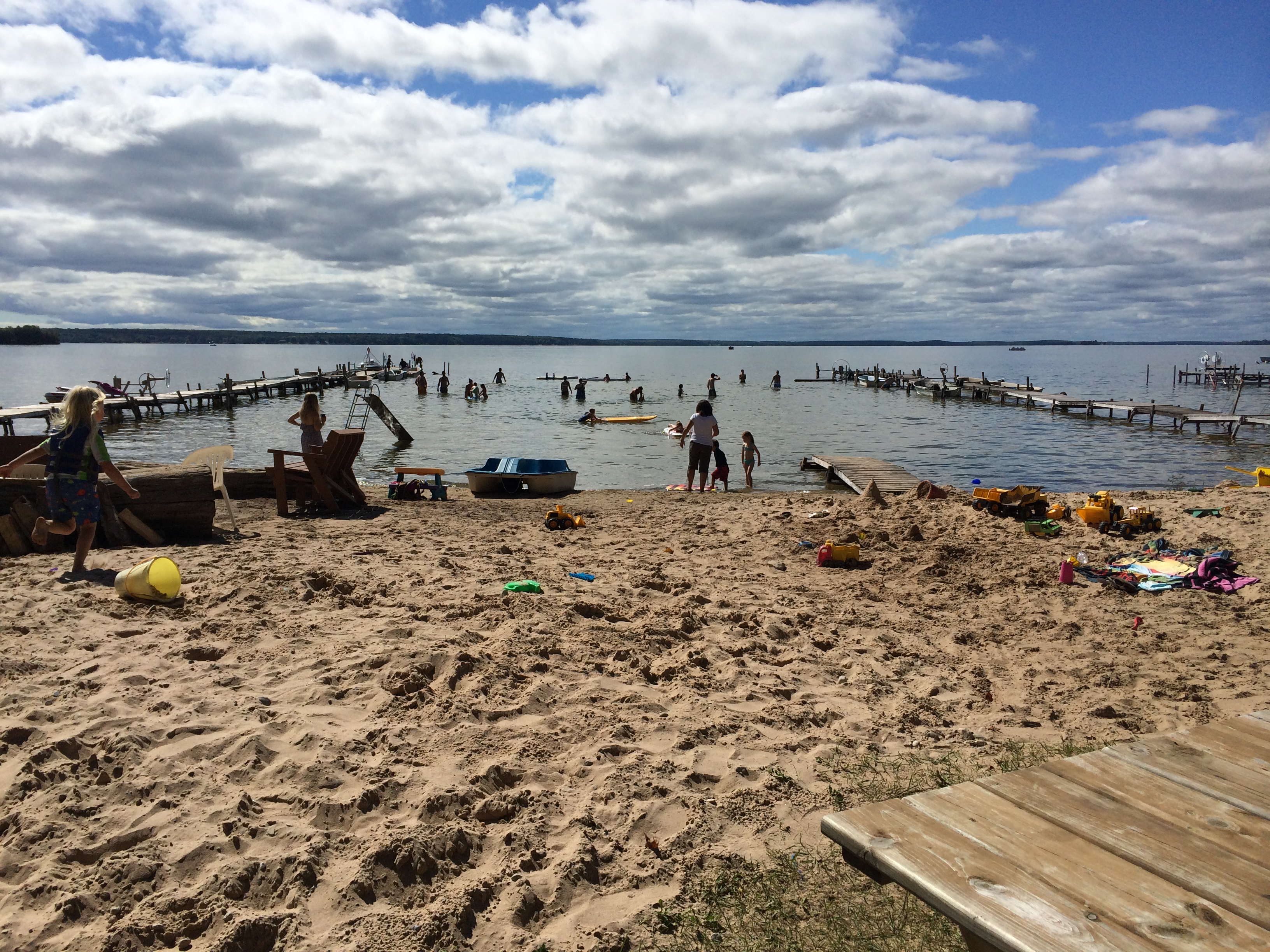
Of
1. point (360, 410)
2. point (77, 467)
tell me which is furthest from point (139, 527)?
point (360, 410)

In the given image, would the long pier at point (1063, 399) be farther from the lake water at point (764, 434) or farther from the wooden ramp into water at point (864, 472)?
the wooden ramp into water at point (864, 472)

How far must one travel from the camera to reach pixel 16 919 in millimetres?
2785

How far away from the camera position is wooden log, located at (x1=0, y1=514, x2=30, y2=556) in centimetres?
759

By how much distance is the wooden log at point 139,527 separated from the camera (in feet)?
26.2

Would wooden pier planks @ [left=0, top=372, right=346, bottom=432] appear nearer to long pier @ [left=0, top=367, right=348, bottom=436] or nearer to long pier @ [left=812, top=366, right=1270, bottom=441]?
long pier @ [left=0, top=367, right=348, bottom=436]

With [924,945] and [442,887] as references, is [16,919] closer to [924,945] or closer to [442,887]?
[442,887]

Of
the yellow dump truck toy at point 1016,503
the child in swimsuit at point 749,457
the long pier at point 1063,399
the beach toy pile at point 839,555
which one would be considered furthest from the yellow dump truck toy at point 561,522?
the long pier at point 1063,399

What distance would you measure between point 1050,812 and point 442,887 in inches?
89.1

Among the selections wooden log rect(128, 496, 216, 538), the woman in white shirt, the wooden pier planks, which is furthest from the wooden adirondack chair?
the wooden pier planks

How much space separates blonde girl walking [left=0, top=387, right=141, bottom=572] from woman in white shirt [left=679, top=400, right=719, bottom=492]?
9.27 metres

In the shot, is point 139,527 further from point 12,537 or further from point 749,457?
point 749,457

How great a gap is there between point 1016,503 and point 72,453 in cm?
1061

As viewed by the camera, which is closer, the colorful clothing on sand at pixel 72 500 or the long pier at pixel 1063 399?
the colorful clothing on sand at pixel 72 500

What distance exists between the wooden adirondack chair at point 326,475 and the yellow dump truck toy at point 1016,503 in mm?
8662
